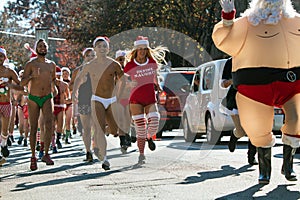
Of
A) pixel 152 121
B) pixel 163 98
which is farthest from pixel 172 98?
pixel 152 121

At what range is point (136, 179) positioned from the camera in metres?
9.09

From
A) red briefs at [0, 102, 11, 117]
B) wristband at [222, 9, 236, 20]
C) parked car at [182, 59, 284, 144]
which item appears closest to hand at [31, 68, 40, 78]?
red briefs at [0, 102, 11, 117]

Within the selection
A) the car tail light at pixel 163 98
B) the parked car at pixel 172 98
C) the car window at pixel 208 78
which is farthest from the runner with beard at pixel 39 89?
the car tail light at pixel 163 98

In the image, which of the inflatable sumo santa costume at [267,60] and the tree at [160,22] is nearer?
the inflatable sumo santa costume at [267,60]

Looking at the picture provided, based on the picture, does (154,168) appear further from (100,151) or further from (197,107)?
(197,107)

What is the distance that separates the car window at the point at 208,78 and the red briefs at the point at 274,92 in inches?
297

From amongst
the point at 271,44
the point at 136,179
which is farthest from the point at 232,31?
the point at 136,179

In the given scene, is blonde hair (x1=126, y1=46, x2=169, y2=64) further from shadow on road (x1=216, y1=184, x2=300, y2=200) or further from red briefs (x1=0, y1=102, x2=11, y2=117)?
shadow on road (x1=216, y1=184, x2=300, y2=200)

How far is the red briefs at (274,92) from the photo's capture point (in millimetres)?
7734

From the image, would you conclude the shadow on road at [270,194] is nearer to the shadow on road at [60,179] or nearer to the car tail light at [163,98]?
the shadow on road at [60,179]

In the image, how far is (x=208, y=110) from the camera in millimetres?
15297

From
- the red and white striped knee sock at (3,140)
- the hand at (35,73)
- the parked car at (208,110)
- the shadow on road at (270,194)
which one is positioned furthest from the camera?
the parked car at (208,110)

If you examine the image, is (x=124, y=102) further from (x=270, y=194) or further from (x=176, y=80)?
(x=270, y=194)

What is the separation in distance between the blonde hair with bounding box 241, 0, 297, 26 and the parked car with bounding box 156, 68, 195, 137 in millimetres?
11607
